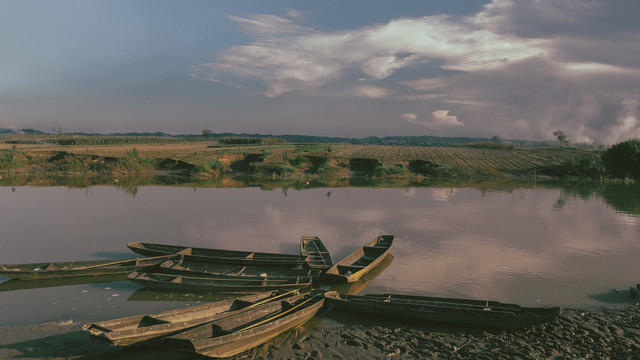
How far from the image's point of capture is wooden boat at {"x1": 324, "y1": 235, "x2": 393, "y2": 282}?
16.5 metres

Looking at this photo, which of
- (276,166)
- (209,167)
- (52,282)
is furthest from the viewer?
Answer: (276,166)

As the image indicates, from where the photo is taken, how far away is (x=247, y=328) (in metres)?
11.0

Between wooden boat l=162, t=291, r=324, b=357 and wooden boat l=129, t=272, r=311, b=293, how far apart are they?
140 cm

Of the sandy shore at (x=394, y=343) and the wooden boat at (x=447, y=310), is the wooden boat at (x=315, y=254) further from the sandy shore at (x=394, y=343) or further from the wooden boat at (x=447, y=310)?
the sandy shore at (x=394, y=343)

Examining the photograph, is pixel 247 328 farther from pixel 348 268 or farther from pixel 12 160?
pixel 12 160

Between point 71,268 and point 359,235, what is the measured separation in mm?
16126

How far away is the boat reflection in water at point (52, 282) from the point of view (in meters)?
15.9

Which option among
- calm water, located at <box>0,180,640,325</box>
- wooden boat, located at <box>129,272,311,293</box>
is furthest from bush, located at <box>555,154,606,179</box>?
wooden boat, located at <box>129,272,311,293</box>

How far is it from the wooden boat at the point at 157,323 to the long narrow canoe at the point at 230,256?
4.42m

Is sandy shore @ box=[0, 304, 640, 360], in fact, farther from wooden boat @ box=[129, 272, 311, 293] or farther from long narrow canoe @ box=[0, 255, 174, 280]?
long narrow canoe @ box=[0, 255, 174, 280]

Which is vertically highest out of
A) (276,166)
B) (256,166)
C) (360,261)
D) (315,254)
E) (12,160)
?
(276,166)

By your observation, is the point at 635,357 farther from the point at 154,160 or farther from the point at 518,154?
the point at 518,154

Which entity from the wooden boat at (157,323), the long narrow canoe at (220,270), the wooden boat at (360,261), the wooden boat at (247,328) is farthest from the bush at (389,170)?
the wooden boat at (157,323)

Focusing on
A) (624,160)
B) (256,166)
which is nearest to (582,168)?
(624,160)
